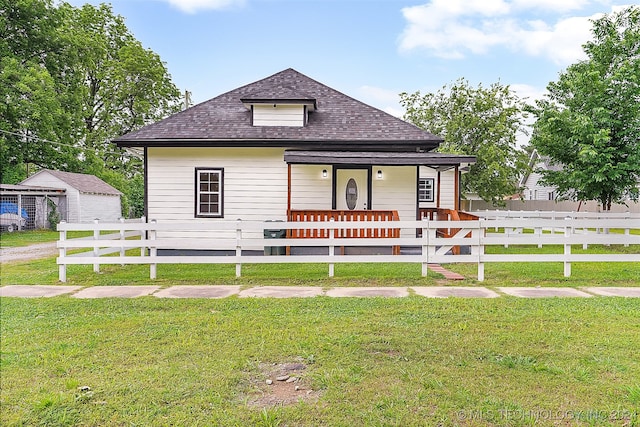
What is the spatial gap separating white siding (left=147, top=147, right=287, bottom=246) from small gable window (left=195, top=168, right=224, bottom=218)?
0.11m

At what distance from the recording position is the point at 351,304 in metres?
5.52

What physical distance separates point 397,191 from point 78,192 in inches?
703

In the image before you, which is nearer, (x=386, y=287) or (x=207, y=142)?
(x=386, y=287)

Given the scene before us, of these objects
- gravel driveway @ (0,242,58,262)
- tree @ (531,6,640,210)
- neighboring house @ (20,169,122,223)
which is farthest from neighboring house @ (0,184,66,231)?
tree @ (531,6,640,210)

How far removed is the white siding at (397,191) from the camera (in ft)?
38.1

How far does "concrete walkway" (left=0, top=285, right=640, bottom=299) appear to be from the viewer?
20.2 ft

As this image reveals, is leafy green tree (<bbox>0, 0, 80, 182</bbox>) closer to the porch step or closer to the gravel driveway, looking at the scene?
the gravel driveway

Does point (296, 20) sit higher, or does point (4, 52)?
point (4, 52)

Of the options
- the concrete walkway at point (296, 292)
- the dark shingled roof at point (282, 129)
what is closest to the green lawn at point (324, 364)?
the concrete walkway at point (296, 292)

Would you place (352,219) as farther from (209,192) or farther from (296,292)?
(296,292)

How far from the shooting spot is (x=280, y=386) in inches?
122

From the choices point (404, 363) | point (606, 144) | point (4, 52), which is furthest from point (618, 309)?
point (4, 52)

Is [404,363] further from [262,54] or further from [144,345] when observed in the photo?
[262,54]

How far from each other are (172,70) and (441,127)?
20.6 meters
